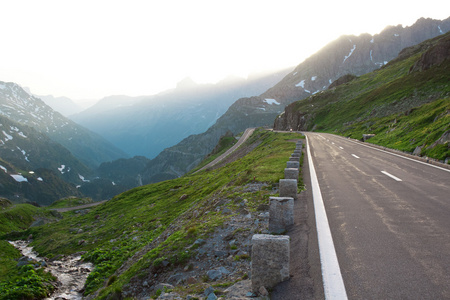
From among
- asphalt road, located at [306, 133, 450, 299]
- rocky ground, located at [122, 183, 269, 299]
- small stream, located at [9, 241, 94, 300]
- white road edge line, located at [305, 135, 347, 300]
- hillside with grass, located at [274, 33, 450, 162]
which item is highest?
hillside with grass, located at [274, 33, 450, 162]

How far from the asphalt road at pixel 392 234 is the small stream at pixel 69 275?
49.4 feet

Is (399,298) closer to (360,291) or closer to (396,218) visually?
(360,291)

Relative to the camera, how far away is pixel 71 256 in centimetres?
2334

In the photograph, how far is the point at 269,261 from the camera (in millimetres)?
4938

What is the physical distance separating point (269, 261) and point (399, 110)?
220ft

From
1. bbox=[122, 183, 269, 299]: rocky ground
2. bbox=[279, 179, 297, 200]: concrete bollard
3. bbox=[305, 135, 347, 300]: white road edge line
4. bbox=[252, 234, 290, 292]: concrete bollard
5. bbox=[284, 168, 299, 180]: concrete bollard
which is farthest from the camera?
bbox=[284, 168, 299, 180]: concrete bollard

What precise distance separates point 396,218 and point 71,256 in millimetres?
26227

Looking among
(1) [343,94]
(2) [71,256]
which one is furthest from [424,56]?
(2) [71,256]

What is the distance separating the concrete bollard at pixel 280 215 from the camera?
7.73 metres

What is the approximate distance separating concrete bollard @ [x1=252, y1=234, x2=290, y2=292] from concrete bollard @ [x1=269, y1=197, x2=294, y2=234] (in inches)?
111

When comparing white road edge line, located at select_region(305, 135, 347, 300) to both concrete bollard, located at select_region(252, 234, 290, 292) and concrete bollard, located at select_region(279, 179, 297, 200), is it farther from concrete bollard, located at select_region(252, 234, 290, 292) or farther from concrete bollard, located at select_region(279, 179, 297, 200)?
concrete bollard, located at select_region(279, 179, 297, 200)

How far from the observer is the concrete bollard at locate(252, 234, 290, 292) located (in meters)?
4.90

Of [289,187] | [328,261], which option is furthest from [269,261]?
[289,187]

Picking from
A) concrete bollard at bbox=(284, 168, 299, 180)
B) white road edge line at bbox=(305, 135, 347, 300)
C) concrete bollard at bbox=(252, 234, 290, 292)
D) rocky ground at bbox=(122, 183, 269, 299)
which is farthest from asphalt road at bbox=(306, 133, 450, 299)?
rocky ground at bbox=(122, 183, 269, 299)
